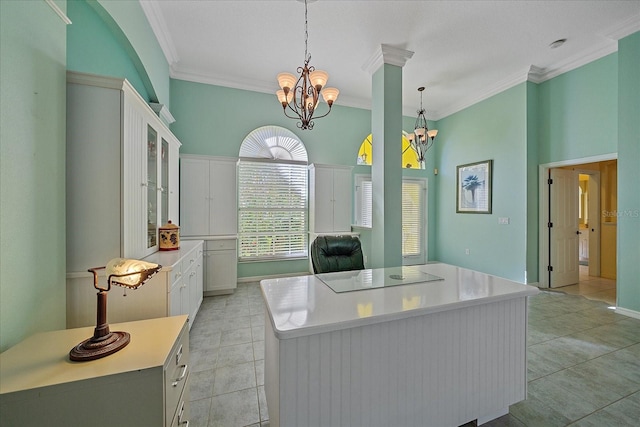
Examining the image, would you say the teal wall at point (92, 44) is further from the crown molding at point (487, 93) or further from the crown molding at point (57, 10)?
the crown molding at point (487, 93)

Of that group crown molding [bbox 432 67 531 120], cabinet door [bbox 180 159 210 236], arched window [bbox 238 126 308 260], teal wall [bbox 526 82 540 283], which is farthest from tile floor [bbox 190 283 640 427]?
crown molding [bbox 432 67 531 120]

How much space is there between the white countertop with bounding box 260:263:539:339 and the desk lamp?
2.06 feet

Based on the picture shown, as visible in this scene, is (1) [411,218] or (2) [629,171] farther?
(1) [411,218]

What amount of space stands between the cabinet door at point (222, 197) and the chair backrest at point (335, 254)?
6.84 feet

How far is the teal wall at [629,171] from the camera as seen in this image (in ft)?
9.91

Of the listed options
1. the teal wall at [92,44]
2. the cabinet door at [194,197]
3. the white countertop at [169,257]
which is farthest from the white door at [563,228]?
the teal wall at [92,44]

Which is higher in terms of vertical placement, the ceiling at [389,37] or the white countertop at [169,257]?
the ceiling at [389,37]

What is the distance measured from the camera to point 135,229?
197 centimetres

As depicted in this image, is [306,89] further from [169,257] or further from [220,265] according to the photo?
[220,265]

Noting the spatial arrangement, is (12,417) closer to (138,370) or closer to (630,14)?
(138,370)

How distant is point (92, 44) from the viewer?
2.03m

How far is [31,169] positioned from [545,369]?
3.73m

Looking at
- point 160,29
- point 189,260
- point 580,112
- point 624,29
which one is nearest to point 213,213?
point 189,260

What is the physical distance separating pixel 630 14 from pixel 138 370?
214 inches
